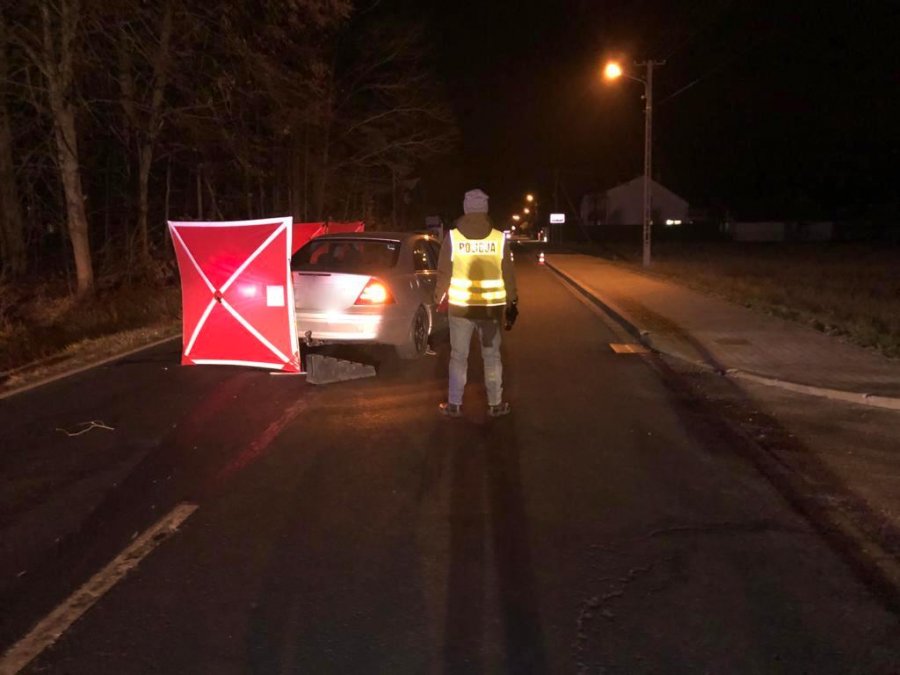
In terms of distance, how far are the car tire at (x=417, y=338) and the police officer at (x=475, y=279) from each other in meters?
2.69

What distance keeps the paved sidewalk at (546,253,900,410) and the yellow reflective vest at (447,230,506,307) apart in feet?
12.3

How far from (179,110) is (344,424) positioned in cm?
1449

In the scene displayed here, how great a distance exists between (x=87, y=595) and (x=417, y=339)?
6.48 metres

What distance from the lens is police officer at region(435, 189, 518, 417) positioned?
23.9 ft

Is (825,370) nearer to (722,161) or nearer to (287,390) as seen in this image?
(287,390)

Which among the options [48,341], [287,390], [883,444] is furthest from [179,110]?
[883,444]

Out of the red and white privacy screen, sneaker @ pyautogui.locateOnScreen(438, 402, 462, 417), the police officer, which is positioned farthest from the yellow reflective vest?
the red and white privacy screen

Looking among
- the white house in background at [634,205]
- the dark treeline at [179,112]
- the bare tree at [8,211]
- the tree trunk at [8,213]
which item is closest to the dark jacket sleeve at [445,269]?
the dark treeline at [179,112]

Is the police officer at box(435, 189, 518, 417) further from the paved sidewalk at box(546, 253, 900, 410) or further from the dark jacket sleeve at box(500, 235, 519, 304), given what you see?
the paved sidewalk at box(546, 253, 900, 410)

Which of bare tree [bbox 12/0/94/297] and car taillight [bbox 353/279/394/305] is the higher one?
bare tree [bbox 12/0/94/297]

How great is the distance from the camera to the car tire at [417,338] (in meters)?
10.2

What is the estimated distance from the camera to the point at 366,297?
381 inches

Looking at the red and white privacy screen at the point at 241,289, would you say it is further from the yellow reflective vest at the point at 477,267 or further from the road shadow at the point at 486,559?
the road shadow at the point at 486,559

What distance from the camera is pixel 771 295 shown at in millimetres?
20047
